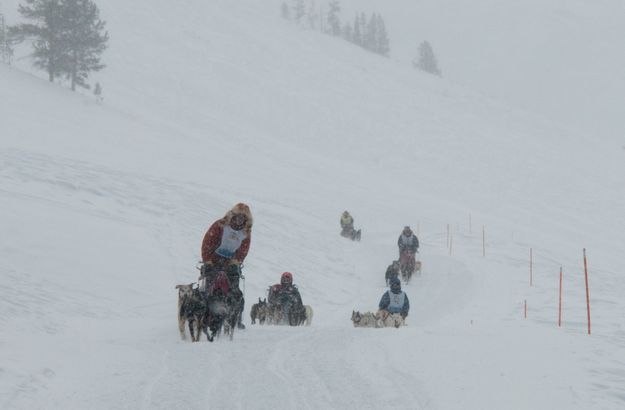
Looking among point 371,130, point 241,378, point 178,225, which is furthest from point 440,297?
point 371,130

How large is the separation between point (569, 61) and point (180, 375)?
Answer: 200063 mm

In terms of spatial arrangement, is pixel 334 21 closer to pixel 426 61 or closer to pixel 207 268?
pixel 426 61

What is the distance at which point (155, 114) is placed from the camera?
155 feet

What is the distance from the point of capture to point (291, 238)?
22.4m

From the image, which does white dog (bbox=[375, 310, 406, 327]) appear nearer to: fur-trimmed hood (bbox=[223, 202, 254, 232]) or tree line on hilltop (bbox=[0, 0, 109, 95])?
fur-trimmed hood (bbox=[223, 202, 254, 232])

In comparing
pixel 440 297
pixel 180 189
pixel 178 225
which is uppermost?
pixel 180 189

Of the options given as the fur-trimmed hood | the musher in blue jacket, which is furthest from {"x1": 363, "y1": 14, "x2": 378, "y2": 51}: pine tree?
the fur-trimmed hood

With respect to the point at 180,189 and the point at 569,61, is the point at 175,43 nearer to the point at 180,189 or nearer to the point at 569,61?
the point at 180,189

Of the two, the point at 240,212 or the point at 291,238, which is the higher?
the point at 291,238

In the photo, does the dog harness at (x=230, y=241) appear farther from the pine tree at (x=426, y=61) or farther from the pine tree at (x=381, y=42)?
the pine tree at (x=381, y=42)

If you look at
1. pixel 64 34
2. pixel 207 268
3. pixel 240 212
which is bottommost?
pixel 207 268

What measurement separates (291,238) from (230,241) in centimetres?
1361

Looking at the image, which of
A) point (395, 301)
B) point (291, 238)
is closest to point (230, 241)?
point (395, 301)

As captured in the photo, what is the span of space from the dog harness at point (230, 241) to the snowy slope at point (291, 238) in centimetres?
127
